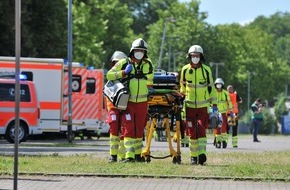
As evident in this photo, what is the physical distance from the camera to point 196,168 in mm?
14242

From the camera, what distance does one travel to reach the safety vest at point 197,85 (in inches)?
623

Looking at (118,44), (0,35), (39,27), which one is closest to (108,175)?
(0,35)

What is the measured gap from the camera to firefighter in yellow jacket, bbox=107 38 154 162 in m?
15.3

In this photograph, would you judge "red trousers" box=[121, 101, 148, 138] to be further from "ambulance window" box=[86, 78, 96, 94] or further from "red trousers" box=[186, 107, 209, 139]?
"ambulance window" box=[86, 78, 96, 94]

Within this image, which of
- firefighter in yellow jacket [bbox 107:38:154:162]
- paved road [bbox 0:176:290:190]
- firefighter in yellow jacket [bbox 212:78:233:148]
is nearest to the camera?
paved road [bbox 0:176:290:190]

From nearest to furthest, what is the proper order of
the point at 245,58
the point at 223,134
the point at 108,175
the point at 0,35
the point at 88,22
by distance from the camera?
the point at 108,175 < the point at 223,134 < the point at 0,35 < the point at 88,22 < the point at 245,58

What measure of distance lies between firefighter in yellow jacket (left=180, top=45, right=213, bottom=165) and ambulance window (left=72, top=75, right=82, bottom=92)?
17.3 metres

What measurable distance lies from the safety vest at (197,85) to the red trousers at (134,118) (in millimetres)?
1006

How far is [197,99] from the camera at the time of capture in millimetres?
15781

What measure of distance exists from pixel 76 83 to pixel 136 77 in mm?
18143

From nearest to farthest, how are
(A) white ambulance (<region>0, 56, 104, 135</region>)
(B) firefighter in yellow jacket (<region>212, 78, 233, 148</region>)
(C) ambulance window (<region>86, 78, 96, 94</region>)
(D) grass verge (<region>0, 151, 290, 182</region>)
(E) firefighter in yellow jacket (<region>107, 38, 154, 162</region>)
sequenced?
(D) grass verge (<region>0, 151, 290, 182</region>) < (E) firefighter in yellow jacket (<region>107, 38, 154, 162</region>) < (B) firefighter in yellow jacket (<region>212, 78, 233, 148</region>) < (A) white ambulance (<region>0, 56, 104, 135</region>) < (C) ambulance window (<region>86, 78, 96, 94</region>)

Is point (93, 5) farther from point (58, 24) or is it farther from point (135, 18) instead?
point (135, 18)

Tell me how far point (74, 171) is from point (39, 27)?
1268 inches

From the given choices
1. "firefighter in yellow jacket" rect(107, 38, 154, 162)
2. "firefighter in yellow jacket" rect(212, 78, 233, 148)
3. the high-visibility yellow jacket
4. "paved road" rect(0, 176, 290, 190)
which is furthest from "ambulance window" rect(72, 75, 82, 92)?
"paved road" rect(0, 176, 290, 190)
